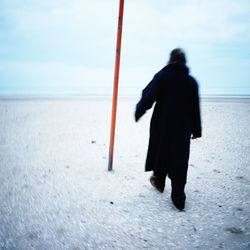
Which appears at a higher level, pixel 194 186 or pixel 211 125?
pixel 211 125

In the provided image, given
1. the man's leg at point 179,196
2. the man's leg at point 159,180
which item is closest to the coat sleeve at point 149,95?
the man's leg at point 159,180

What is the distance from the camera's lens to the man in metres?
2.16

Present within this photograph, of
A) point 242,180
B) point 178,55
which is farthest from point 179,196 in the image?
point 178,55

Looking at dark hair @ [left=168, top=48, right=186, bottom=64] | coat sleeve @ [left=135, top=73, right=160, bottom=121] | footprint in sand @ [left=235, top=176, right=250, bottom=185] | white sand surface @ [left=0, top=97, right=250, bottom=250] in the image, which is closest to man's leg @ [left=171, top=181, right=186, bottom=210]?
white sand surface @ [left=0, top=97, right=250, bottom=250]

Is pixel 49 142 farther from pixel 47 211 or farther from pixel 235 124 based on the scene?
pixel 235 124

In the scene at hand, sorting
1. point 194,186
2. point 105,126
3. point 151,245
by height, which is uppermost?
point 105,126

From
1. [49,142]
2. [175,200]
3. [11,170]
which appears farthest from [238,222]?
[49,142]

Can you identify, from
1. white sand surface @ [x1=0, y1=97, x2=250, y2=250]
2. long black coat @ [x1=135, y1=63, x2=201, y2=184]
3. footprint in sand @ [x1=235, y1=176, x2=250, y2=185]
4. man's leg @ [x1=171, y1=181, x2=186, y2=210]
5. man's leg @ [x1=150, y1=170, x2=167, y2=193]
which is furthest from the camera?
footprint in sand @ [x1=235, y1=176, x2=250, y2=185]

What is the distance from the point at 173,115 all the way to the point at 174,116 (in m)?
0.02

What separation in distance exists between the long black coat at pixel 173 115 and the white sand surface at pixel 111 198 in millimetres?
583

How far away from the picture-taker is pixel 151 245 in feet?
6.02

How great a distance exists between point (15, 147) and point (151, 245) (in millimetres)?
3824

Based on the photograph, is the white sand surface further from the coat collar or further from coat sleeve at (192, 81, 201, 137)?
the coat collar

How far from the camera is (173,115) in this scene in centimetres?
221
